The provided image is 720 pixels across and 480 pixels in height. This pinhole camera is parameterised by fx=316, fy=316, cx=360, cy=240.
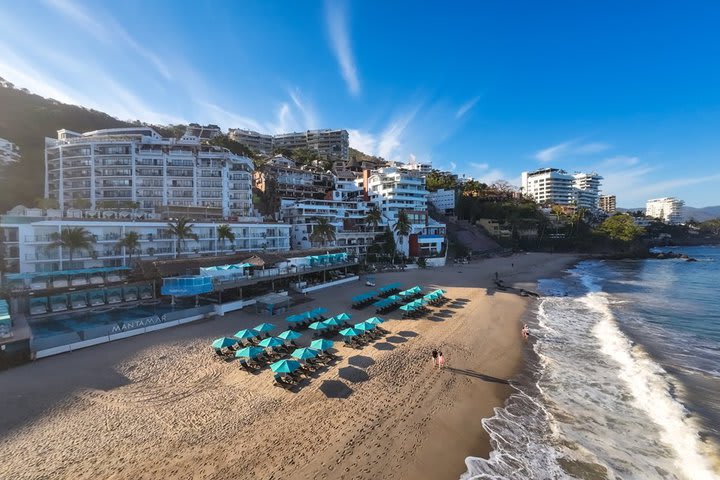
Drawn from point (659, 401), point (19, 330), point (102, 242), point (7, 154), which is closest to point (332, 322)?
point (659, 401)

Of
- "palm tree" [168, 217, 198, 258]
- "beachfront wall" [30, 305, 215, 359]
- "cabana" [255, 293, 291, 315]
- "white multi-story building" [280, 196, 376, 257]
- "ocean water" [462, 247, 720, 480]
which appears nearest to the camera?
"ocean water" [462, 247, 720, 480]

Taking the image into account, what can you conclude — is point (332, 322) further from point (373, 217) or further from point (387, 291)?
point (373, 217)

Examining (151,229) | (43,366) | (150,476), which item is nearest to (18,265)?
(151,229)

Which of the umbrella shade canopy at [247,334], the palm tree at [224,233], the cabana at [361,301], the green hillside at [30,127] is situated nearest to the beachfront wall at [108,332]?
the umbrella shade canopy at [247,334]

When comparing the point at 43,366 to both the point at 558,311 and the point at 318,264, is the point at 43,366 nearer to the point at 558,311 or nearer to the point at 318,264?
the point at 318,264

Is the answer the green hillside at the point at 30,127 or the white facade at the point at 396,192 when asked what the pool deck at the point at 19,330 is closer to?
the green hillside at the point at 30,127

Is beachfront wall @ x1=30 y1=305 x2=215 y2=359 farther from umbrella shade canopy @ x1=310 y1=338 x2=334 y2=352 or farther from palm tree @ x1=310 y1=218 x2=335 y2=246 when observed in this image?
palm tree @ x1=310 y1=218 x2=335 y2=246

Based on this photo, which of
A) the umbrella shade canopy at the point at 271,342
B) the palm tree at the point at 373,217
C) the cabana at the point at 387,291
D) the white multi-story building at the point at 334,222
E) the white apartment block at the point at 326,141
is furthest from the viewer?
the white apartment block at the point at 326,141

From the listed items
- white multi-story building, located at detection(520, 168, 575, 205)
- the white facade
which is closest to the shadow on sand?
the white facade
